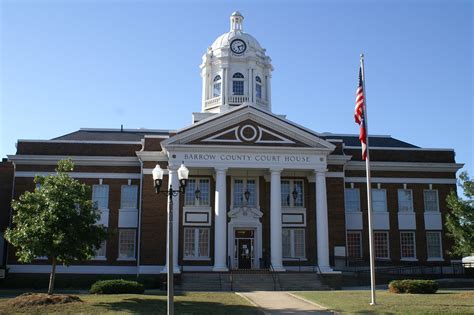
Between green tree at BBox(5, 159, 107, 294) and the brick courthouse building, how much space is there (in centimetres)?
1058

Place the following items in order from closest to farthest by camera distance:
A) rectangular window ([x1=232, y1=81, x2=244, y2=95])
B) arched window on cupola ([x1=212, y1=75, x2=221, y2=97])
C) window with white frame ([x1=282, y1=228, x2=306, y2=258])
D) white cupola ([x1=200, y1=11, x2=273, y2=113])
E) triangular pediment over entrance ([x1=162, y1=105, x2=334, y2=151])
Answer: triangular pediment over entrance ([x1=162, y1=105, x2=334, y2=151])
window with white frame ([x1=282, y1=228, x2=306, y2=258])
white cupola ([x1=200, y1=11, x2=273, y2=113])
rectangular window ([x1=232, y1=81, x2=244, y2=95])
arched window on cupola ([x1=212, y1=75, x2=221, y2=97])

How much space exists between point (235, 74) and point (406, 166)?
1572cm

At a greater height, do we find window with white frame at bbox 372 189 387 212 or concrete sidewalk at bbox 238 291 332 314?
window with white frame at bbox 372 189 387 212

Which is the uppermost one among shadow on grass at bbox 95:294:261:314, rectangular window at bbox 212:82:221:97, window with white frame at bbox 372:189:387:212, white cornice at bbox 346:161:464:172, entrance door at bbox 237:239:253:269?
rectangular window at bbox 212:82:221:97

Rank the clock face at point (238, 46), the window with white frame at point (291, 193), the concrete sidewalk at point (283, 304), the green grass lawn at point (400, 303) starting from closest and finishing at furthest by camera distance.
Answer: the green grass lawn at point (400, 303) → the concrete sidewalk at point (283, 304) → the window with white frame at point (291, 193) → the clock face at point (238, 46)

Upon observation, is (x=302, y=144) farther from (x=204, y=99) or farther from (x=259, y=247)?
(x=204, y=99)

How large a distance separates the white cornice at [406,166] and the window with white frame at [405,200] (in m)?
1.72

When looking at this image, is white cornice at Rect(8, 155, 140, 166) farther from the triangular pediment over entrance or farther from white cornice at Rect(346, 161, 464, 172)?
white cornice at Rect(346, 161, 464, 172)

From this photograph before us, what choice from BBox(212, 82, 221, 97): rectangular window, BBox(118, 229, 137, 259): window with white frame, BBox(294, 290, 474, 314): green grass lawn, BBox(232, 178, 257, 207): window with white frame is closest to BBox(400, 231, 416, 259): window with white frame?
BBox(232, 178, 257, 207): window with white frame

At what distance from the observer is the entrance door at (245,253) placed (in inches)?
1581

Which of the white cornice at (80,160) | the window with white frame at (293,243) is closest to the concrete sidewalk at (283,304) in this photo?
the window with white frame at (293,243)

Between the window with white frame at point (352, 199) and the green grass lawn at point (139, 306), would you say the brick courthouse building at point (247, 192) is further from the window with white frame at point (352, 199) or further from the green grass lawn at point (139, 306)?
the green grass lawn at point (139, 306)

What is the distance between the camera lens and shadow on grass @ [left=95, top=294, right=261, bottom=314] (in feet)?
68.4

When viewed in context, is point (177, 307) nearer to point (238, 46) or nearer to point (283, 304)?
point (283, 304)
